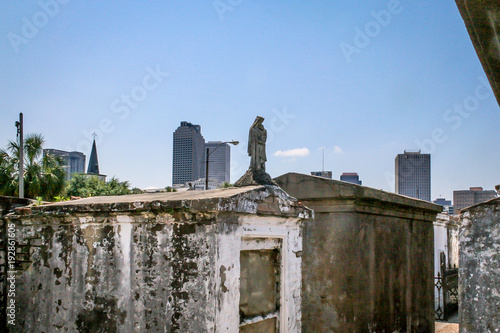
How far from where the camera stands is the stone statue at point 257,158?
5.89m

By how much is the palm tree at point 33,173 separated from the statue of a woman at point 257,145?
12655 millimetres

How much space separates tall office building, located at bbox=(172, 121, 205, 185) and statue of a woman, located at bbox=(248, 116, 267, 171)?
578 ft

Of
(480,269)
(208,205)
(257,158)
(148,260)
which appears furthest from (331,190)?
(148,260)

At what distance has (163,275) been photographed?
192 inches

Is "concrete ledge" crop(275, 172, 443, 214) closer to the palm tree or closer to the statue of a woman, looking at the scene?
the statue of a woman

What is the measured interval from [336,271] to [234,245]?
340cm

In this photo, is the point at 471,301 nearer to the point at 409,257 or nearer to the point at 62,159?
the point at 409,257

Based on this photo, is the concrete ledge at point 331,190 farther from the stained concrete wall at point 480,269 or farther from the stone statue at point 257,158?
the stained concrete wall at point 480,269

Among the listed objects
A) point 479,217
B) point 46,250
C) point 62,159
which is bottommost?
point 46,250

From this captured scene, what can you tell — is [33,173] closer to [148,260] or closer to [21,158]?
[21,158]

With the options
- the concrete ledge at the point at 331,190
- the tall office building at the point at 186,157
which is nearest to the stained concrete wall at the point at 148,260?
the concrete ledge at the point at 331,190

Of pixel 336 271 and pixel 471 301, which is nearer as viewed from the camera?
pixel 471 301

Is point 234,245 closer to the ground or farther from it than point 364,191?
closer to the ground

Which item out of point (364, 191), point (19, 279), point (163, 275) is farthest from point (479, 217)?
point (19, 279)
